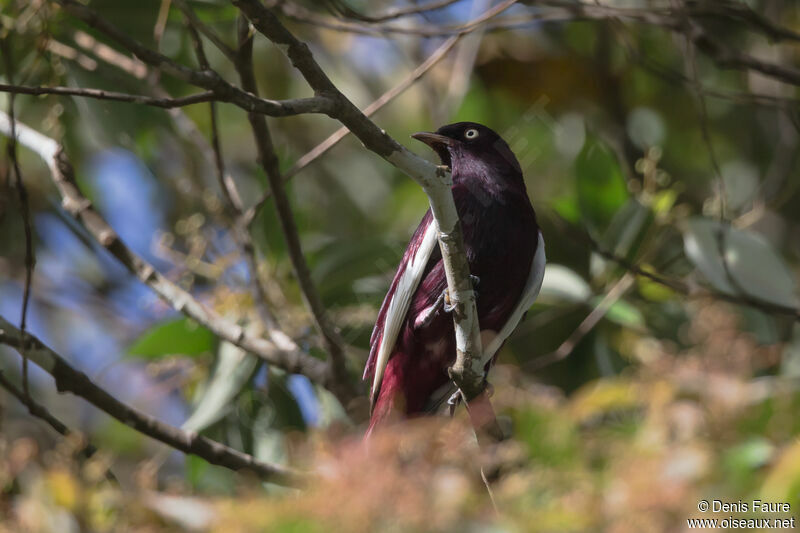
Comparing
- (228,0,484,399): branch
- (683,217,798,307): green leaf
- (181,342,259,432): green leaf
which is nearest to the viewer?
(228,0,484,399): branch

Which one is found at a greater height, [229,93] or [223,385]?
[229,93]

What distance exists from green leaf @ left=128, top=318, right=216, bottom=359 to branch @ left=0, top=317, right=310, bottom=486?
2.85 ft

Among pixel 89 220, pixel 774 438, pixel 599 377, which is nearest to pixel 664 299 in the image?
pixel 599 377

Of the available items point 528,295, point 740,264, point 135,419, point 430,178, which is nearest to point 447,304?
point 528,295

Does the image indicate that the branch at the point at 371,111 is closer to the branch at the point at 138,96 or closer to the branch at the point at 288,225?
the branch at the point at 288,225

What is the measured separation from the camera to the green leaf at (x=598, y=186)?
463 cm

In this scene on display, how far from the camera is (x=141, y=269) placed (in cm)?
376

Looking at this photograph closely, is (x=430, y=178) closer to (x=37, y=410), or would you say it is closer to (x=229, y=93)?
(x=229, y=93)

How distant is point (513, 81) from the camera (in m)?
6.40

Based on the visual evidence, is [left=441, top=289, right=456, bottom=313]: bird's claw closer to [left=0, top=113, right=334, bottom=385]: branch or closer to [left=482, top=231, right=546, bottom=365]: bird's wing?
[left=482, top=231, right=546, bottom=365]: bird's wing

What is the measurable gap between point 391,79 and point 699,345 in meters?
3.53

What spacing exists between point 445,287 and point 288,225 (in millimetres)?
629

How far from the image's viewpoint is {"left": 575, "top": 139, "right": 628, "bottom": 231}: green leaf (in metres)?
4.63

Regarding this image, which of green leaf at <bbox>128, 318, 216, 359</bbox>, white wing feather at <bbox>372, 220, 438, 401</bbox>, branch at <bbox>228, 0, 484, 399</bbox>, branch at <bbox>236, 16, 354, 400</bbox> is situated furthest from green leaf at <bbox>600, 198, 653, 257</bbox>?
green leaf at <bbox>128, 318, 216, 359</bbox>
